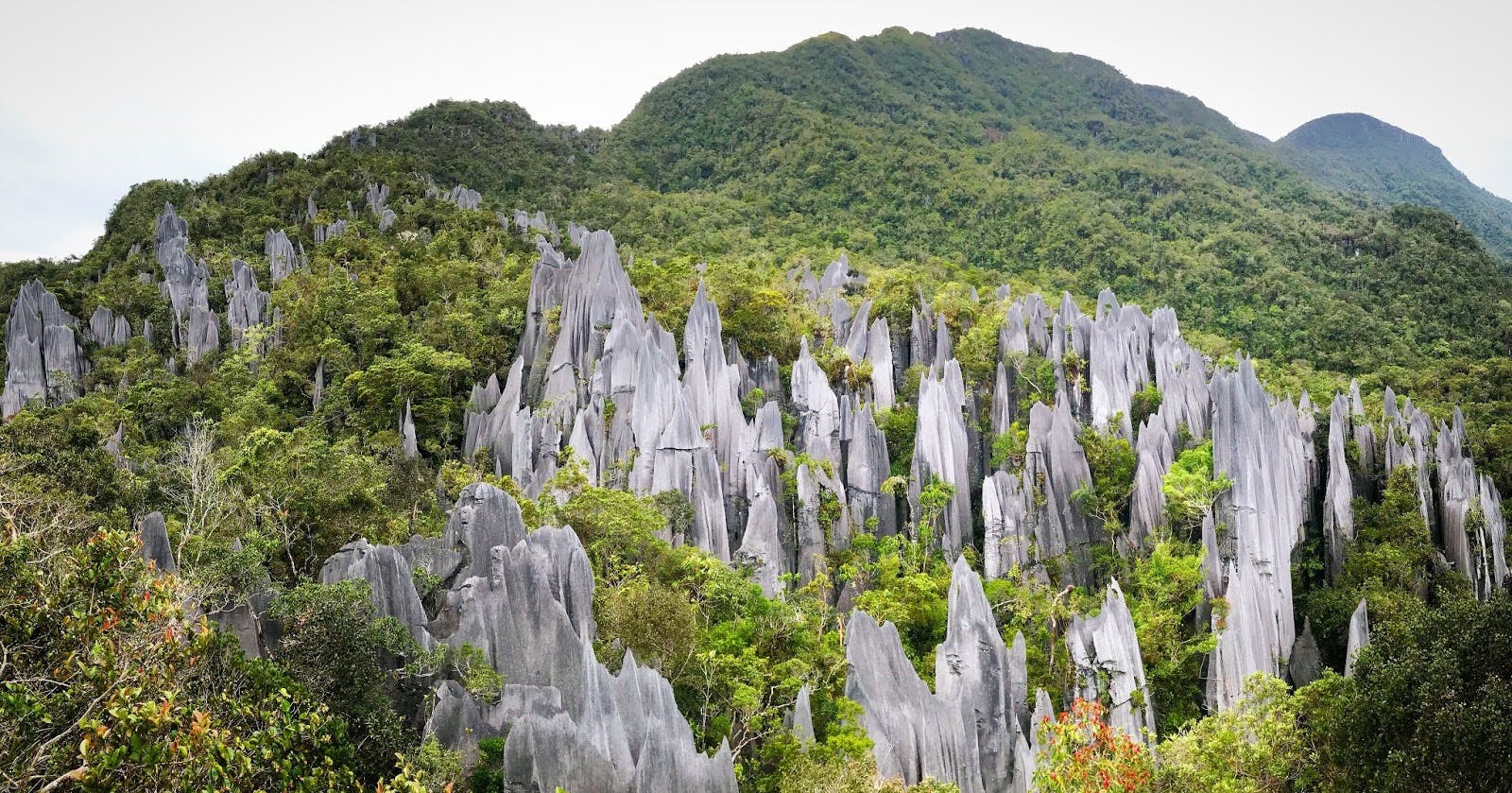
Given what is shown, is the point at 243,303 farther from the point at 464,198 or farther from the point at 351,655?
the point at 351,655

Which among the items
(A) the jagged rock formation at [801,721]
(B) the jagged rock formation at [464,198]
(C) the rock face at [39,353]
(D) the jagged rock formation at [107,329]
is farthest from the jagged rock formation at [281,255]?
(A) the jagged rock formation at [801,721]

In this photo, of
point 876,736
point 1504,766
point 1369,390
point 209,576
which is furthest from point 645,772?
point 1369,390

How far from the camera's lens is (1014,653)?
20.3 meters

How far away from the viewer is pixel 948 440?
28.9 m

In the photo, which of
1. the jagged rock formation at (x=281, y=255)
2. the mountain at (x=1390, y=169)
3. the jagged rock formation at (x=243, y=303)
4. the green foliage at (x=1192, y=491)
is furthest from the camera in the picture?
the mountain at (x=1390, y=169)

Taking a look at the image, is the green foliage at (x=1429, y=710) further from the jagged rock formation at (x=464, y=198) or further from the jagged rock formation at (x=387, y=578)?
the jagged rock formation at (x=464, y=198)

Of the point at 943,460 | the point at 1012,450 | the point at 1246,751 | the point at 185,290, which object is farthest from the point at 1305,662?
the point at 185,290

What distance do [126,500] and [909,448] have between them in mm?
20030

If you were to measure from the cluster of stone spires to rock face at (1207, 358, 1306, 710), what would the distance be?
0.18ft

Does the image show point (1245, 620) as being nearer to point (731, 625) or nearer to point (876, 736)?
point (876, 736)

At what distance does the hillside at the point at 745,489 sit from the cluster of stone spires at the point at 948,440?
14cm

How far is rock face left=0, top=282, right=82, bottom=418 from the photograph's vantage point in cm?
3008

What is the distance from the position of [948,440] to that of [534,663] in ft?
51.5

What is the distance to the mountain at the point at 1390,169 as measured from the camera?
237 ft
